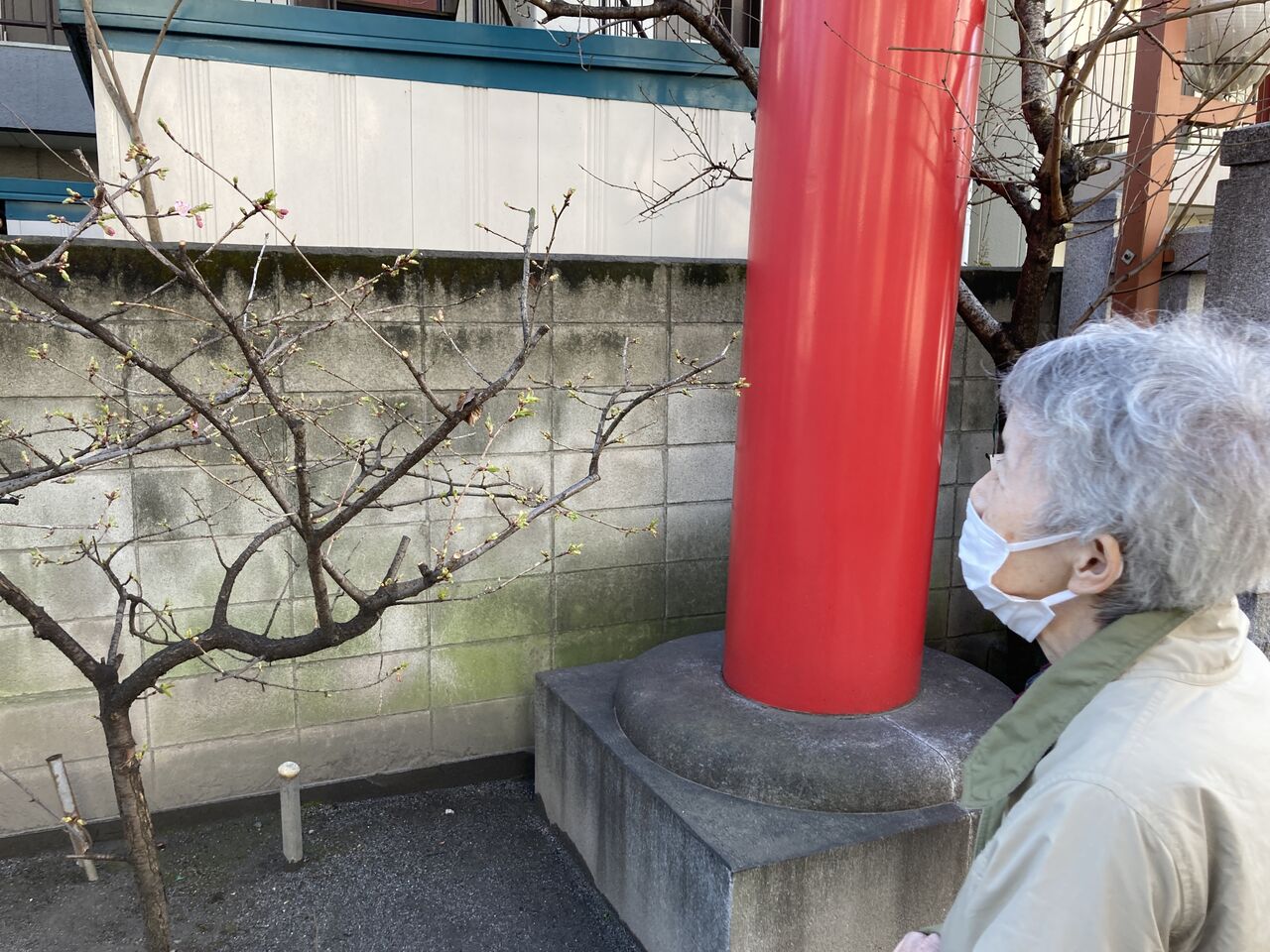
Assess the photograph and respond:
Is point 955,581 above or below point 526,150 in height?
below

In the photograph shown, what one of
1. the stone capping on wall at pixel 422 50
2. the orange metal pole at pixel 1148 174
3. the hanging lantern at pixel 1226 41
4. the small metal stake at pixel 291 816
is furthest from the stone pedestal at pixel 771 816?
the stone capping on wall at pixel 422 50

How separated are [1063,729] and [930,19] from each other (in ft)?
7.42

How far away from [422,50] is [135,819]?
379 cm

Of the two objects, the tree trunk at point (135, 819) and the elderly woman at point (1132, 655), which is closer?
the elderly woman at point (1132, 655)

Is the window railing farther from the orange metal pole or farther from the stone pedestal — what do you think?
the orange metal pole

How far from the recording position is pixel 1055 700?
1.25 meters

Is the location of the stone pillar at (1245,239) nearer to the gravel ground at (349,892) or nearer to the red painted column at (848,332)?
the red painted column at (848,332)

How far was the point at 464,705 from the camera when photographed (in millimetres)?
3807

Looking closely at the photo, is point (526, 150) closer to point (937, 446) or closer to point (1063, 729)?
point (937, 446)

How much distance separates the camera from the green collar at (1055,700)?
1204mm

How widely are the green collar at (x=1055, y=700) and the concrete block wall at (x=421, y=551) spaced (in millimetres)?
2585

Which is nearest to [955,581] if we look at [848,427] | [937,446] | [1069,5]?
[937,446]

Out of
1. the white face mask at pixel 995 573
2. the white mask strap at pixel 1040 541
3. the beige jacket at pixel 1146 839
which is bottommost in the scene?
the beige jacket at pixel 1146 839

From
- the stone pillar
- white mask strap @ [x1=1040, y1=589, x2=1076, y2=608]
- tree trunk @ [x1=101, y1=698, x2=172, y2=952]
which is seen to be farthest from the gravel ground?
the stone pillar
